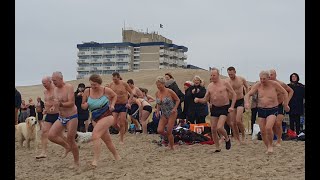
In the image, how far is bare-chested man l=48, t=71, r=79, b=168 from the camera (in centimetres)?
967

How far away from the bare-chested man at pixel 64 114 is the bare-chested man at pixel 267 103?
11.2 ft

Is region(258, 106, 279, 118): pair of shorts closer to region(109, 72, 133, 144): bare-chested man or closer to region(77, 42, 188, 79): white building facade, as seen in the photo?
region(109, 72, 133, 144): bare-chested man

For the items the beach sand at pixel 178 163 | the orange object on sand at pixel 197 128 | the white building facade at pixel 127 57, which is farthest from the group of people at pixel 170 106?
the white building facade at pixel 127 57

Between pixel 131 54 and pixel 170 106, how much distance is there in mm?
119417

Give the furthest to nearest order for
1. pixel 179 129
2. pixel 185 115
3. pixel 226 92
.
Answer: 1. pixel 185 115
2. pixel 179 129
3. pixel 226 92

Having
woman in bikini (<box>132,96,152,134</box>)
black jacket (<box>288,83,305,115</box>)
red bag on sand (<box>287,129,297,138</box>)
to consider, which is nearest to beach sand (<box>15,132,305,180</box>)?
red bag on sand (<box>287,129,297,138</box>)

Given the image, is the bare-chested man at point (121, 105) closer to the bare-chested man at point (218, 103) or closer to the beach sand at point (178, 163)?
the beach sand at point (178, 163)

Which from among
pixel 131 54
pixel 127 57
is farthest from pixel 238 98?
pixel 127 57

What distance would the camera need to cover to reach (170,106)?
1162 cm
